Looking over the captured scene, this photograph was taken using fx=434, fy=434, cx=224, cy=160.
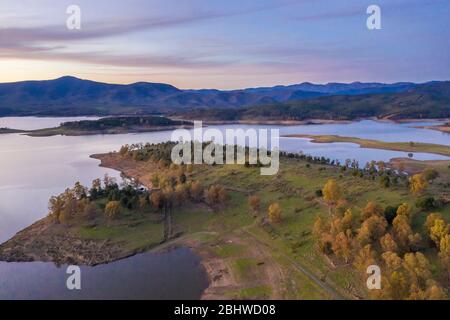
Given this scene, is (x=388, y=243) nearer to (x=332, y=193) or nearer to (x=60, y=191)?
(x=332, y=193)

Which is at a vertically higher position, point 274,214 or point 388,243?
point 388,243

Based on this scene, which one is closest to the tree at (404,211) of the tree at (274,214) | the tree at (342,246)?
the tree at (342,246)

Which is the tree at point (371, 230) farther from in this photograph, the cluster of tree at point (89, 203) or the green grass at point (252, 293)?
the cluster of tree at point (89, 203)

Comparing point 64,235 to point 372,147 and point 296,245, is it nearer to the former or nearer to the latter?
point 296,245

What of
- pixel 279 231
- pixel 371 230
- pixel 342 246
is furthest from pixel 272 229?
pixel 371 230
